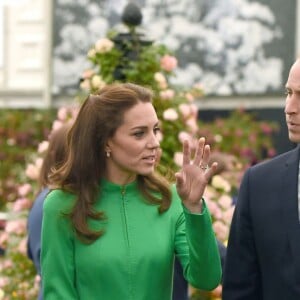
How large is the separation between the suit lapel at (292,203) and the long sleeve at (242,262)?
0.51ft

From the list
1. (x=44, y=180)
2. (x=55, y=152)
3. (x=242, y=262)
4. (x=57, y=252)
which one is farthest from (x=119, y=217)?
(x=44, y=180)

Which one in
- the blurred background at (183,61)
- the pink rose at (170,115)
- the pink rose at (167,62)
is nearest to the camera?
the pink rose at (170,115)

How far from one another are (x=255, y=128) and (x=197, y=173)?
10820 millimetres

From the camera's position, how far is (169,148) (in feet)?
23.6

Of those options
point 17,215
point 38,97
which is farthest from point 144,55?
point 38,97

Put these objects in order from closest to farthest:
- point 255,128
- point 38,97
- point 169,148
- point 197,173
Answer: point 197,173
point 169,148
point 255,128
point 38,97

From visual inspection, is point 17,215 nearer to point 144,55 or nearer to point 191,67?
point 144,55

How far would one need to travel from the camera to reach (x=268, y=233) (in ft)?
14.0

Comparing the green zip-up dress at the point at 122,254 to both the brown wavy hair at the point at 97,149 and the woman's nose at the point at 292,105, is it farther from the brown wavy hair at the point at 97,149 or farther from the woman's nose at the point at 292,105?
the woman's nose at the point at 292,105

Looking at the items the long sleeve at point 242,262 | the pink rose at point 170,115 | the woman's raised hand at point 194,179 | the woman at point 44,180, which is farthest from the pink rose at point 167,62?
the woman's raised hand at point 194,179

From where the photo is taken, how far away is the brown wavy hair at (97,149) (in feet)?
14.6

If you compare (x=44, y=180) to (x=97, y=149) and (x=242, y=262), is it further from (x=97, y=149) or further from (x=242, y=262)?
(x=242, y=262)

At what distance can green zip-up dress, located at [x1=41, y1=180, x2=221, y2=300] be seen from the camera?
432 centimetres

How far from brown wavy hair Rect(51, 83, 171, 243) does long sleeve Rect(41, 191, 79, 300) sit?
8 centimetres
